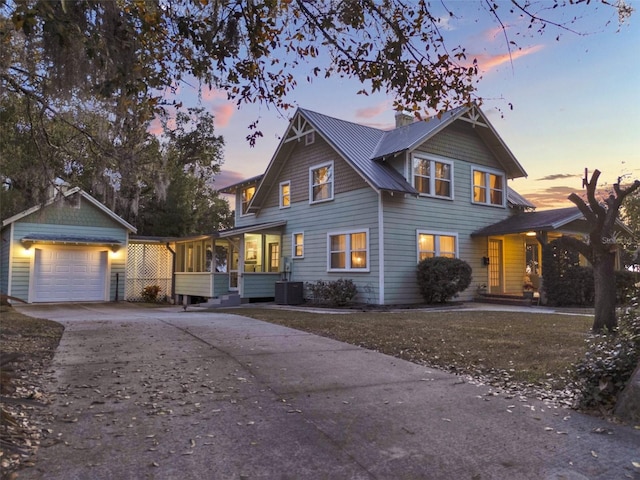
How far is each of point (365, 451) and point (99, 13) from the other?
3666mm

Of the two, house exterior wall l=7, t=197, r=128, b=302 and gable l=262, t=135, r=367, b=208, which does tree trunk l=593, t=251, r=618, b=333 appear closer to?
gable l=262, t=135, r=367, b=208

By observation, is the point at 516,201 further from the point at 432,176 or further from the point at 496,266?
the point at 432,176

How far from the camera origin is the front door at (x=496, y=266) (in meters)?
18.1

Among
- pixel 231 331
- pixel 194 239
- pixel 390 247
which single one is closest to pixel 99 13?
pixel 231 331

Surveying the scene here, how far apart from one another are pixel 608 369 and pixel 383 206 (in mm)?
10921

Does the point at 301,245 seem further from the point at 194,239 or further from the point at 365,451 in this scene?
the point at 365,451

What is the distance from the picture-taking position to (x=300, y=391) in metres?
4.56

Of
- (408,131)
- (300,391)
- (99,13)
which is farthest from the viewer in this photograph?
(408,131)

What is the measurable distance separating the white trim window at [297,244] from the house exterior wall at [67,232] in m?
7.30

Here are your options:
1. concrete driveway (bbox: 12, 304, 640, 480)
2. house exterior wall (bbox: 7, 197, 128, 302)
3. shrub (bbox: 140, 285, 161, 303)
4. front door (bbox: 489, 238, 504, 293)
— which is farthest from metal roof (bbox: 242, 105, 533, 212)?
concrete driveway (bbox: 12, 304, 640, 480)

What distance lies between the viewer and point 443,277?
48.1 ft

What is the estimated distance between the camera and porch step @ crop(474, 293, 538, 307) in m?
15.5

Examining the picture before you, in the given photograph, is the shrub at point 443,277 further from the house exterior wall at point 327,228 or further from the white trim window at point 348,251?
the white trim window at point 348,251

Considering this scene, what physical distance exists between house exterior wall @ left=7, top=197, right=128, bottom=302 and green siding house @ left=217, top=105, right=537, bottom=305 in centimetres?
497
